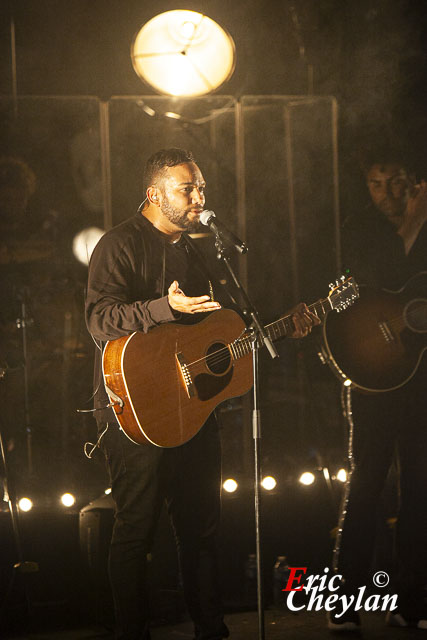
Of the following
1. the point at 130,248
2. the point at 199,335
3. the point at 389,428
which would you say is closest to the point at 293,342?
the point at 389,428

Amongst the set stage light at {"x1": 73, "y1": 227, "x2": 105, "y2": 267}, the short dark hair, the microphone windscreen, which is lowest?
the microphone windscreen

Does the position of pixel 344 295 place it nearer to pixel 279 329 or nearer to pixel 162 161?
pixel 279 329

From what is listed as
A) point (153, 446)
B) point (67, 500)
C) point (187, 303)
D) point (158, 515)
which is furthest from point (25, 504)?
point (187, 303)

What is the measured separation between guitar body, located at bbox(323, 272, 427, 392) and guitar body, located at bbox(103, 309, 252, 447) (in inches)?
20.2

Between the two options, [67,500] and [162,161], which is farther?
[67,500]

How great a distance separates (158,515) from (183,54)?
2352 mm

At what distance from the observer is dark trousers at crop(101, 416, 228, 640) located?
2607 millimetres

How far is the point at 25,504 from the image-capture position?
342cm

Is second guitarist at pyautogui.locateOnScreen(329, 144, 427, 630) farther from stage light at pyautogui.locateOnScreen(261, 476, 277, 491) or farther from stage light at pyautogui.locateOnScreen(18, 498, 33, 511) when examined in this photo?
stage light at pyautogui.locateOnScreen(18, 498, 33, 511)

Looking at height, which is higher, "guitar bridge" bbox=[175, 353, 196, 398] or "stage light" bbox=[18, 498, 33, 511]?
"guitar bridge" bbox=[175, 353, 196, 398]

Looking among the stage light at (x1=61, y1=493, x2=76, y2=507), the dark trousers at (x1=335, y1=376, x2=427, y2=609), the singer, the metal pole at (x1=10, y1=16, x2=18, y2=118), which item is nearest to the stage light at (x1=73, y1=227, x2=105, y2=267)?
the metal pole at (x1=10, y1=16, x2=18, y2=118)

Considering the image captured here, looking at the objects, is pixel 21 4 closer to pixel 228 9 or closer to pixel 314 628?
pixel 228 9

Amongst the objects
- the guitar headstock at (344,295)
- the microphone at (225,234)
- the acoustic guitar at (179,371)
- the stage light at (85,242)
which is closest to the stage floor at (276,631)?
the acoustic guitar at (179,371)

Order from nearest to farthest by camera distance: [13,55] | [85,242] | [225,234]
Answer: [225,234], [13,55], [85,242]
